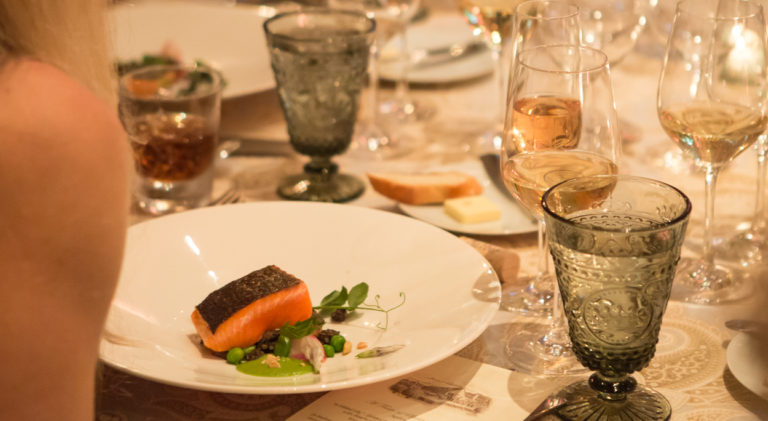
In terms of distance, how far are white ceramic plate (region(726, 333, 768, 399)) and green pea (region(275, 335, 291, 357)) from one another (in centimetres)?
50

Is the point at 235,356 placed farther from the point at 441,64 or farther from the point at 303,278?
the point at 441,64

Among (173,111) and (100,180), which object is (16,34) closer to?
(100,180)

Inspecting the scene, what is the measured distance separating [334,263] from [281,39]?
1.66ft

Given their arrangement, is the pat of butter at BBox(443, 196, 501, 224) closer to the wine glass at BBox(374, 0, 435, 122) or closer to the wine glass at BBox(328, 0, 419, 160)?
the wine glass at BBox(328, 0, 419, 160)

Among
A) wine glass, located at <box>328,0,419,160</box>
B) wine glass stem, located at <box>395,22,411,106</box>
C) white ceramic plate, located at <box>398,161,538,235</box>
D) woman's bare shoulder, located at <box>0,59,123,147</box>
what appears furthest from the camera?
wine glass stem, located at <box>395,22,411,106</box>

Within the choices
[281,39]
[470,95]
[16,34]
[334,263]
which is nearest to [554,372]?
[334,263]

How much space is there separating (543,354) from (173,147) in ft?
2.64

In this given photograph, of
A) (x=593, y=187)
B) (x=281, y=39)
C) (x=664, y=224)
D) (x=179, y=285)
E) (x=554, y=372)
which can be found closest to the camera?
(x=664, y=224)

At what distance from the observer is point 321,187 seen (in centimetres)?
169

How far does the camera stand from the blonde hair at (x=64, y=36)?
2.50ft

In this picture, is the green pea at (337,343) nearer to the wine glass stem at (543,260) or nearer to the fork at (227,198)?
the wine glass stem at (543,260)

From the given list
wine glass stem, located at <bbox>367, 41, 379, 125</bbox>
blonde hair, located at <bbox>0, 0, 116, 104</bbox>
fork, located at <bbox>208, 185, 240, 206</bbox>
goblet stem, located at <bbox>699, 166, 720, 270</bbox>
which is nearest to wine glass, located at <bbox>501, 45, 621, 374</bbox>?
goblet stem, located at <bbox>699, 166, 720, 270</bbox>

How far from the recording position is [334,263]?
1.29 metres

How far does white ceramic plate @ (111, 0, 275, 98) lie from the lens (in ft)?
7.48
